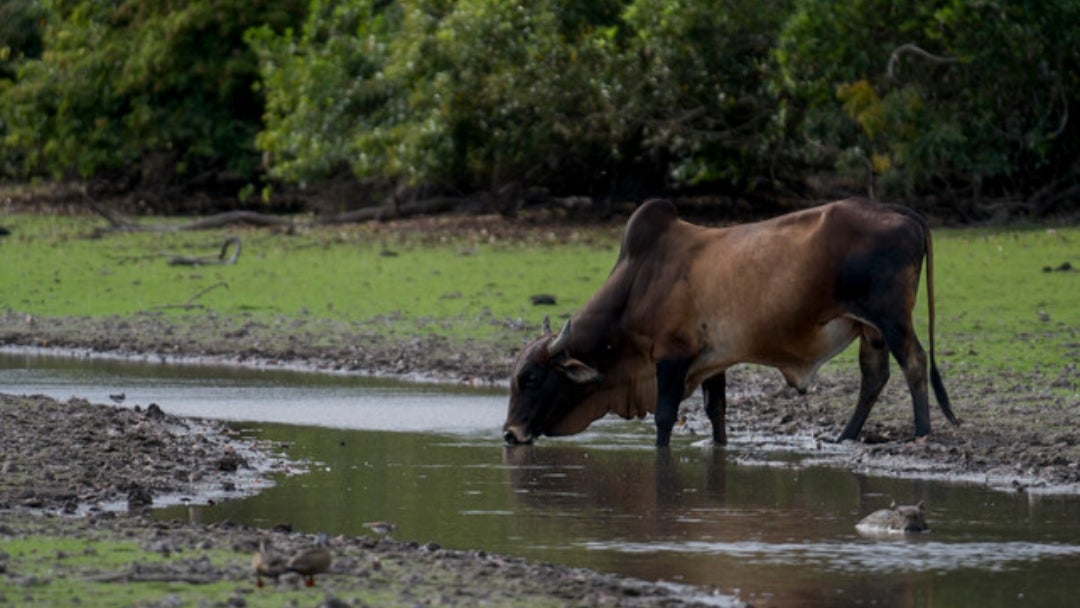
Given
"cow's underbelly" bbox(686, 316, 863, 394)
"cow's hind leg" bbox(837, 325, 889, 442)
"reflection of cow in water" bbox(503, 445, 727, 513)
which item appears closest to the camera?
"reflection of cow in water" bbox(503, 445, 727, 513)

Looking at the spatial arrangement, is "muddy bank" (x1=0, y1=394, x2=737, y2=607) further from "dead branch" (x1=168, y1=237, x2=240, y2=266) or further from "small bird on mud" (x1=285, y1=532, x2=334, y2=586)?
"dead branch" (x1=168, y1=237, x2=240, y2=266)

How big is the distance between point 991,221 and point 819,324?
43.6 feet

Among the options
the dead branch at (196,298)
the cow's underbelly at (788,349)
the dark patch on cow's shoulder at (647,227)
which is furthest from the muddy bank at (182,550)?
the dead branch at (196,298)

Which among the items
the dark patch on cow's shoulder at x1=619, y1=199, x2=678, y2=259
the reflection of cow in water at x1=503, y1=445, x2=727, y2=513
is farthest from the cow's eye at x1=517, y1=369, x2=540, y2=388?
the dark patch on cow's shoulder at x1=619, y1=199, x2=678, y2=259

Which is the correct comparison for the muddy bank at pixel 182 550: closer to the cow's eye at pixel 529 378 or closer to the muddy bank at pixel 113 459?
the muddy bank at pixel 113 459

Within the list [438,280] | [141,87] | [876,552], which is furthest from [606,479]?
[141,87]

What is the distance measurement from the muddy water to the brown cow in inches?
11.7

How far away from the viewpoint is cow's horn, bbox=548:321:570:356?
11.5m

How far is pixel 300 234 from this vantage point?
27.0m

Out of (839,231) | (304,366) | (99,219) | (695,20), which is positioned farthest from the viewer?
(99,219)

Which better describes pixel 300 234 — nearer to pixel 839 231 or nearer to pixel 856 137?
pixel 856 137

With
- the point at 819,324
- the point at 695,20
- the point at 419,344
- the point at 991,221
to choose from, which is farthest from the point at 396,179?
the point at 819,324

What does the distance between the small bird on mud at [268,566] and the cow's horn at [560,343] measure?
15.5ft

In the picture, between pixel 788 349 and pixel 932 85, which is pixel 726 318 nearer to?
pixel 788 349
